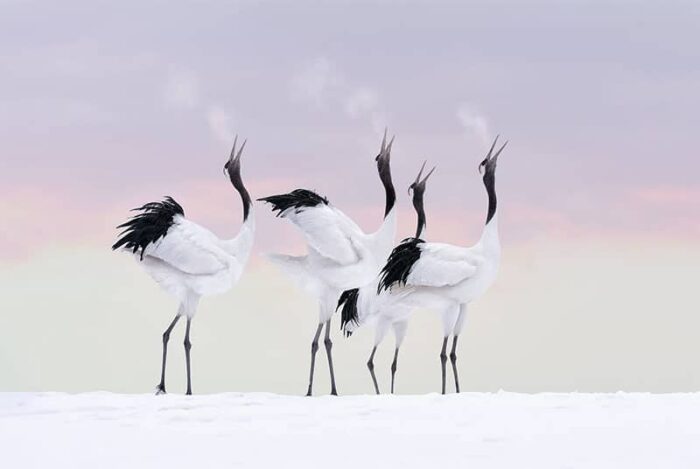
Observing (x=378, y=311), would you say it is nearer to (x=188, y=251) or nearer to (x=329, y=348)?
(x=329, y=348)

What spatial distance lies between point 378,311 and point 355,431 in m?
6.09

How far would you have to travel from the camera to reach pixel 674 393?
1744 centimetres

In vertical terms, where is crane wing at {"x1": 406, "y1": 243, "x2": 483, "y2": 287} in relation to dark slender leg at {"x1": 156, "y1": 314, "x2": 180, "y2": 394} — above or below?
above

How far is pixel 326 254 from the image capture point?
58.3 feet

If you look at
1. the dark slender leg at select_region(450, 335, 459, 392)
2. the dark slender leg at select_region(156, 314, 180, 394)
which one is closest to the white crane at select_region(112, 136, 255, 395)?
the dark slender leg at select_region(156, 314, 180, 394)

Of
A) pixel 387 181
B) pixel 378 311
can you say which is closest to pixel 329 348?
pixel 378 311

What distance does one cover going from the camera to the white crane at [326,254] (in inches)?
704

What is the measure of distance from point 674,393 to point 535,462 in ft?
20.4

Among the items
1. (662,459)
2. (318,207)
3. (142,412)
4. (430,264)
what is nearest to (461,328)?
(430,264)

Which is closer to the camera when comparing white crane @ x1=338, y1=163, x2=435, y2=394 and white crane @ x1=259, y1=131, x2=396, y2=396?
white crane @ x1=259, y1=131, x2=396, y2=396

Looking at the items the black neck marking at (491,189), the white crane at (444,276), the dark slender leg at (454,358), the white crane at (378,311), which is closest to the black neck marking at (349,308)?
the white crane at (378,311)

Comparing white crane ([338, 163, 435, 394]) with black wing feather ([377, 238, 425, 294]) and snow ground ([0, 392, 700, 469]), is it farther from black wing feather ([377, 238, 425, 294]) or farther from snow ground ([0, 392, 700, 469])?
snow ground ([0, 392, 700, 469])

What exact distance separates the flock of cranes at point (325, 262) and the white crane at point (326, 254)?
1 centimetres

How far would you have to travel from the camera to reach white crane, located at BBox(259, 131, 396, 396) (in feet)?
58.6
